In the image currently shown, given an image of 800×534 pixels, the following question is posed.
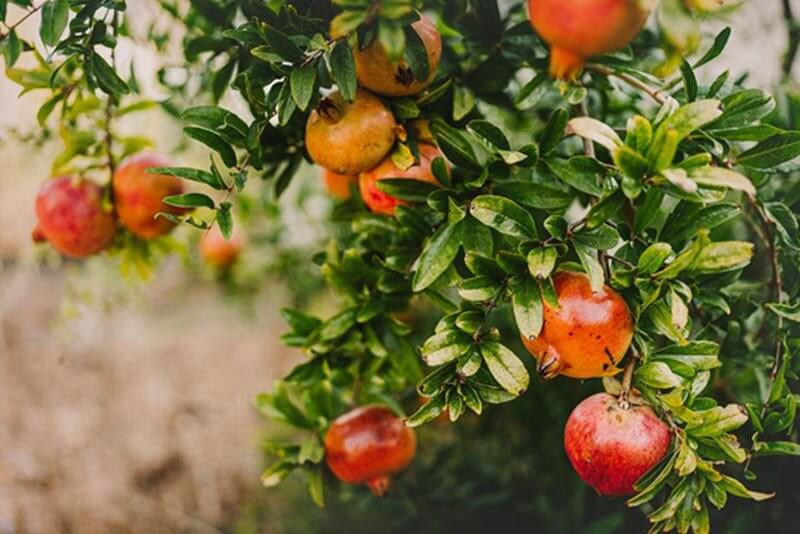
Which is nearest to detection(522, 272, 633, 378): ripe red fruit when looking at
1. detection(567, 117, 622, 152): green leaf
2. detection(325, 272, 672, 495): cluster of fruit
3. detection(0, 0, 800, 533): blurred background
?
detection(325, 272, 672, 495): cluster of fruit

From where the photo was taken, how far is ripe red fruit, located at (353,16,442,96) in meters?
0.59

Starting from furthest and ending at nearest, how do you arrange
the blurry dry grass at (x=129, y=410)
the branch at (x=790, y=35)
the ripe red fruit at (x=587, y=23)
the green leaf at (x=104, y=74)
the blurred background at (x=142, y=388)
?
the blurry dry grass at (x=129, y=410) → the blurred background at (x=142, y=388) → the branch at (x=790, y=35) → the green leaf at (x=104, y=74) → the ripe red fruit at (x=587, y=23)

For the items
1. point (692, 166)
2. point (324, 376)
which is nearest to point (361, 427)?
point (324, 376)

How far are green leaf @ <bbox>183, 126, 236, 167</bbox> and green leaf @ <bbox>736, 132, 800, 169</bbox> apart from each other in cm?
43

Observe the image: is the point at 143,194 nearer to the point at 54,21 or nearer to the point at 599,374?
the point at 54,21

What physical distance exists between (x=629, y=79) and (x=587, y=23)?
0.73ft

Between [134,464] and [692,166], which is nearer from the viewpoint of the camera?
[692,166]

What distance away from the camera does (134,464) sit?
1976 mm

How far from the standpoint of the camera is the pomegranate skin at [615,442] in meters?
0.56

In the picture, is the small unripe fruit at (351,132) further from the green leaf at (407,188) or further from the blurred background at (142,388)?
the blurred background at (142,388)

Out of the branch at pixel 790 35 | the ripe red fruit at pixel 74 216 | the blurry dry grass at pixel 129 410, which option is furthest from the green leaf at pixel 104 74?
the blurry dry grass at pixel 129 410

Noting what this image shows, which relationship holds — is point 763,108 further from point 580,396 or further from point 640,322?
point 580,396

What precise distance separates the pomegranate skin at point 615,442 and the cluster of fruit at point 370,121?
0.80 ft

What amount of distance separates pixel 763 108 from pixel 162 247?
71cm
